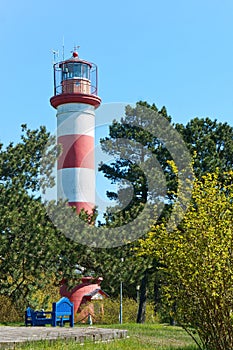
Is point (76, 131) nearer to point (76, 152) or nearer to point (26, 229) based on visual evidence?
point (76, 152)

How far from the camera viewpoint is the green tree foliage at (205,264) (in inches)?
321

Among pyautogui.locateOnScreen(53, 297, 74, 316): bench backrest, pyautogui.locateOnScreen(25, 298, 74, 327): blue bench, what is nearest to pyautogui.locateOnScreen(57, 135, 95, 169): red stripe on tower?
pyautogui.locateOnScreen(25, 298, 74, 327): blue bench

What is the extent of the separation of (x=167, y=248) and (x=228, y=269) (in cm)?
106

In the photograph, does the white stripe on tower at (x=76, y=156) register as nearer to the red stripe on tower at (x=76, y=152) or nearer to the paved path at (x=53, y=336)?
the red stripe on tower at (x=76, y=152)

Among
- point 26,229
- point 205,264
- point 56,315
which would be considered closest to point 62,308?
point 56,315

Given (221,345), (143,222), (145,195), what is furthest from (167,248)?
(145,195)

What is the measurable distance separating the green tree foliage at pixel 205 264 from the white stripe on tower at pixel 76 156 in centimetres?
1168

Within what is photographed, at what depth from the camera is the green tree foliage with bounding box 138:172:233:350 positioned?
8.15 m

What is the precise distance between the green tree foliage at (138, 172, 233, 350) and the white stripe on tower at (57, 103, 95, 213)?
11677mm

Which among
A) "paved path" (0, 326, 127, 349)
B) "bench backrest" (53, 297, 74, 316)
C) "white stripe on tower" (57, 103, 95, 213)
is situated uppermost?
"white stripe on tower" (57, 103, 95, 213)

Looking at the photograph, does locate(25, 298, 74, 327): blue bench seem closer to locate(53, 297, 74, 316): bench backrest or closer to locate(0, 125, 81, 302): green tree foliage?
Answer: locate(53, 297, 74, 316): bench backrest

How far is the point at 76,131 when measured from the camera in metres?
21.0

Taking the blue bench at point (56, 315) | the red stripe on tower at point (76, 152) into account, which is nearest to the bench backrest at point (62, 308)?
the blue bench at point (56, 315)

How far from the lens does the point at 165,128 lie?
74.4ft
